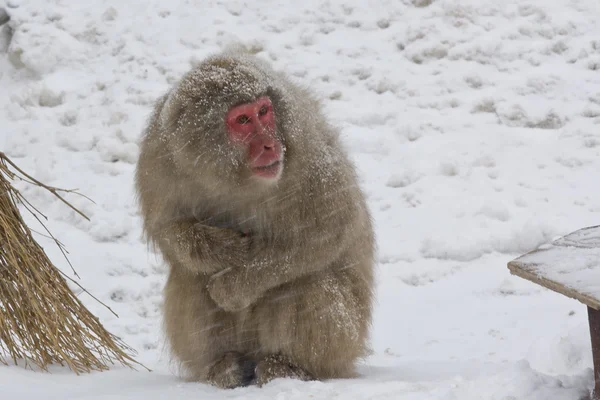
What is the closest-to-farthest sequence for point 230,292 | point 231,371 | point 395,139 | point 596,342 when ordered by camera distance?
point 596,342 < point 230,292 < point 231,371 < point 395,139

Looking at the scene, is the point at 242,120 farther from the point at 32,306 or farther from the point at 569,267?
the point at 569,267

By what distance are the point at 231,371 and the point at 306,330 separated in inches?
15.6

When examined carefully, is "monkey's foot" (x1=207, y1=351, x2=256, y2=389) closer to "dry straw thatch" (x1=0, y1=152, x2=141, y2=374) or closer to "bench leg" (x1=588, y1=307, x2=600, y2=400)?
"dry straw thatch" (x1=0, y1=152, x2=141, y2=374)

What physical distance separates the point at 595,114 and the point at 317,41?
2504 mm

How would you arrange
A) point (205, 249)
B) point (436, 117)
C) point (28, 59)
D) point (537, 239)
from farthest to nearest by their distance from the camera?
point (28, 59) < point (436, 117) < point (537, 239) < point (205, 249)

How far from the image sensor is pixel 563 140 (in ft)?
20.6

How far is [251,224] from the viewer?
384cm

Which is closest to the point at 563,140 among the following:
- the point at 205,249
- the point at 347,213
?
the point at 347,213

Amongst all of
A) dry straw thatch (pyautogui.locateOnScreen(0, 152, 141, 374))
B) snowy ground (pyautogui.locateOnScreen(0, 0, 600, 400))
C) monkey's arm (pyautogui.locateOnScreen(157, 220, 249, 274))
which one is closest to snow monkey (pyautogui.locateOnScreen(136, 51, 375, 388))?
monkey's arm (pyautogui.locateOnScreen(157, 220, 249, 274))

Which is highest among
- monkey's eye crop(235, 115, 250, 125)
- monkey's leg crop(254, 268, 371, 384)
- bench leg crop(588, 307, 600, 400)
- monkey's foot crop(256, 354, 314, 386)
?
monkey's eye crop(235, 115, 250, 125)

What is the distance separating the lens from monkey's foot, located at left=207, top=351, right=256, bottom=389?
3781mm

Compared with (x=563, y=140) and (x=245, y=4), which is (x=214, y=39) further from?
(x=563, y=140)

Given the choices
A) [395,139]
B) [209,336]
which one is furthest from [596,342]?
[395,139]

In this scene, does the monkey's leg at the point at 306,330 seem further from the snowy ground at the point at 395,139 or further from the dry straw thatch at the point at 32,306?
the dry straw thatch at the point at 32,306
